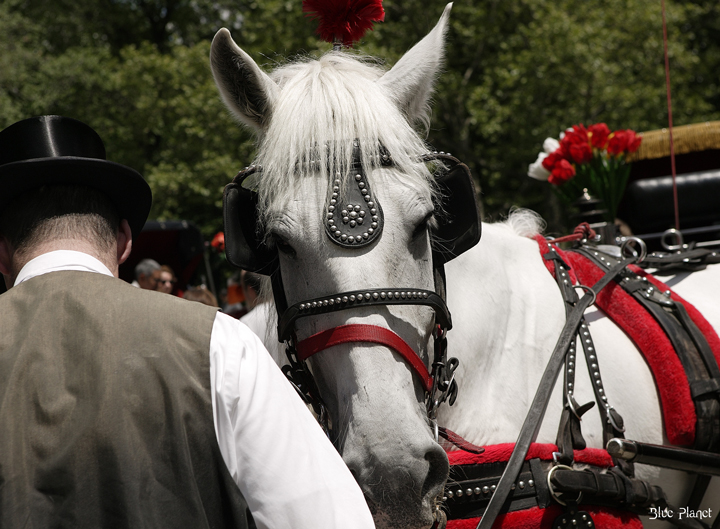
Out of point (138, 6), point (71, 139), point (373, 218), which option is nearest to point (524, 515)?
point (373, 218)

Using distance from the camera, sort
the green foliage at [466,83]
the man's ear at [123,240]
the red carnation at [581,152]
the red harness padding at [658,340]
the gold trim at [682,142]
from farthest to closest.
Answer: the green foliage at [466,83] → the gold trim at [682,142] → the red carnation at [581,152] → the red harness padding at [658,340] → the man's ear at [123,240]

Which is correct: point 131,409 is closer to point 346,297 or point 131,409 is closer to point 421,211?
point 346,297

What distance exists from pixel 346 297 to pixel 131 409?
66cm

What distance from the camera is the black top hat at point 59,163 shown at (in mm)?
1431

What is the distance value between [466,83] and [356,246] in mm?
13583

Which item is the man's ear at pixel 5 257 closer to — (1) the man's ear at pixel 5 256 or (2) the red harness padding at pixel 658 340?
(1) the man's ear at pixel 5 256

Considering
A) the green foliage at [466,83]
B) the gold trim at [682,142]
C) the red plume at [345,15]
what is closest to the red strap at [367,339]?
the red plume at [345,15]

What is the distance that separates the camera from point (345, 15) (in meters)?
2.39

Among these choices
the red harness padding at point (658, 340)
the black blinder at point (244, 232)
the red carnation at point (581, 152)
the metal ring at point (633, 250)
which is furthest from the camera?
the red carnation at point (581, 152)

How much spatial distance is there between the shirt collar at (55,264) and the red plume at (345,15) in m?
1.39

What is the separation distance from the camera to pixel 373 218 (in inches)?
70.9

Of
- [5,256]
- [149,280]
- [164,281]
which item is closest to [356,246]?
[5,256]

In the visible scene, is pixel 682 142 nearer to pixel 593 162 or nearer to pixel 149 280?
pixel 593 162

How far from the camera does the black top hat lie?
143 cm
